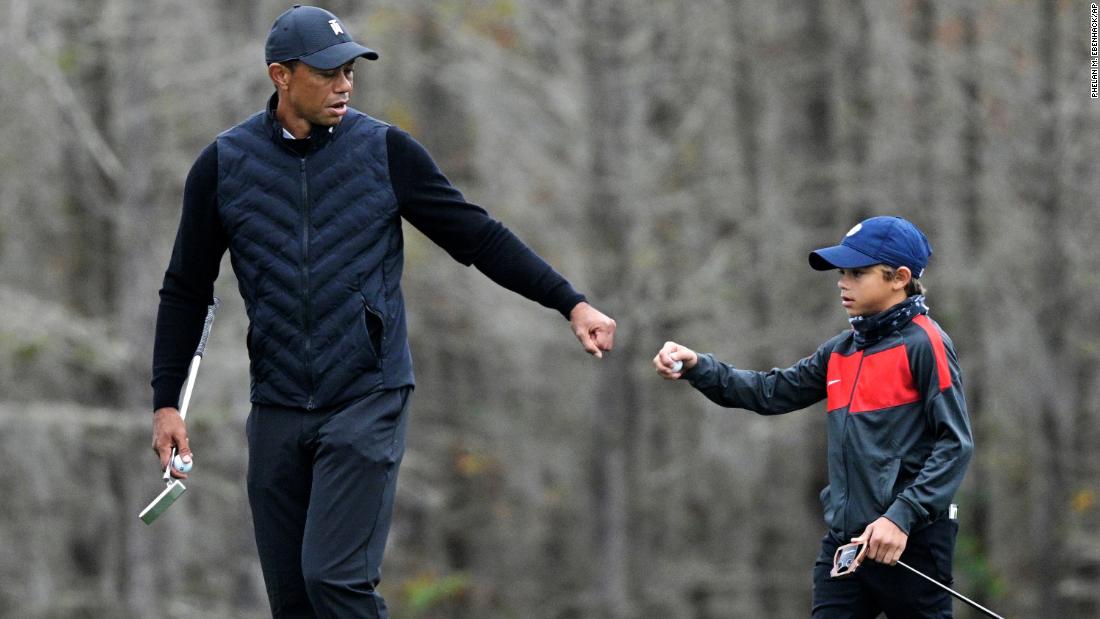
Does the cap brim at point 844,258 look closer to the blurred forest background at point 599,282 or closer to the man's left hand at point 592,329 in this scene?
the man's left hand at point 592,329

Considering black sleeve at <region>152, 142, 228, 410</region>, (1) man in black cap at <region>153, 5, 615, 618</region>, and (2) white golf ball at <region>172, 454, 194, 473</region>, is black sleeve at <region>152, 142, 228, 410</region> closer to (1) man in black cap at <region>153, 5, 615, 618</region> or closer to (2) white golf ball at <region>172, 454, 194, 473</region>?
(1) man in black cap at <region>153, 5, 615, 618</region>

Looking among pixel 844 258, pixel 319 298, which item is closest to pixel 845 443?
pixel 844 258

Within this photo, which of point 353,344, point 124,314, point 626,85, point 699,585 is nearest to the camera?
point 353,344

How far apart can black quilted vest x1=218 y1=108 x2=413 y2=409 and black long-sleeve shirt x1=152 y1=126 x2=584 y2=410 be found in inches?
2.4

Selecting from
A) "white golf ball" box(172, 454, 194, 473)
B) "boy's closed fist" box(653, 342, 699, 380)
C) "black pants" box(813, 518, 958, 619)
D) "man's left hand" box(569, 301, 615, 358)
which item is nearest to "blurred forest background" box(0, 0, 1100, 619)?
"white golf ball" box(172, 454, 194, 473)

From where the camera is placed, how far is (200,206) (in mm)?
4719

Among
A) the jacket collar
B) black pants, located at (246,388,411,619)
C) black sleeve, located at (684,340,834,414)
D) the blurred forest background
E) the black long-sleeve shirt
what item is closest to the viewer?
black pants, located at (246,388,411,619)

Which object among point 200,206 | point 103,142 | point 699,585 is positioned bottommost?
point 699,585

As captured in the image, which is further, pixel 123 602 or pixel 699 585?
pixel 699 585

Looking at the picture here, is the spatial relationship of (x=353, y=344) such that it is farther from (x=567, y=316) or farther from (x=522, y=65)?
(x=522, y=65)

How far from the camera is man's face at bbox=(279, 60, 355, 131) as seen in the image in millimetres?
4625

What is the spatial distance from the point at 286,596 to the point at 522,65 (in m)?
13.7

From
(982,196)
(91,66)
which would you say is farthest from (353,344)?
(982,196)

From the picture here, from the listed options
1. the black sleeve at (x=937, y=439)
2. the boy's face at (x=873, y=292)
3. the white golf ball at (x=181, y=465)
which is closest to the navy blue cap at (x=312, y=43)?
the white golf ball at (x=181, y=465)
